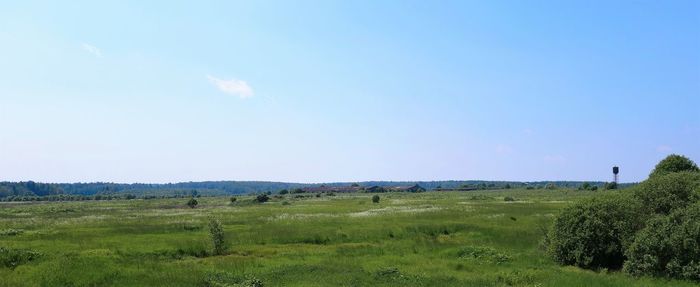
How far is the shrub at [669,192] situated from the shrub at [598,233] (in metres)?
0.82

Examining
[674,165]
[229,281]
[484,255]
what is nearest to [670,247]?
[484,255]

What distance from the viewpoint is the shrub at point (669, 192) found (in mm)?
26859

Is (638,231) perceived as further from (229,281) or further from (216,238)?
(216,238)

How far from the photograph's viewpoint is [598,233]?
2750cm

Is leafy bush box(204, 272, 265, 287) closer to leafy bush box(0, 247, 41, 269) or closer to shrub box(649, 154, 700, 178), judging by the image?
leafy bush box(0, 247, 41, 269)

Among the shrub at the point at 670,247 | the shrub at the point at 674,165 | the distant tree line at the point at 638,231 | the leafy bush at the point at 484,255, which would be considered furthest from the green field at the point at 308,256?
the shrub at the point at 674,165

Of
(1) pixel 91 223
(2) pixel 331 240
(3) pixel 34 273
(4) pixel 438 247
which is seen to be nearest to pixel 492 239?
(4) pixel 438 247

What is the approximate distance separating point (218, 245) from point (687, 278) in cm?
2536

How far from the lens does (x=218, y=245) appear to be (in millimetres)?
34062

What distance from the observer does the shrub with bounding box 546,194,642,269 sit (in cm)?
2738

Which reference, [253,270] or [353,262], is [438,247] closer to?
[353,262]

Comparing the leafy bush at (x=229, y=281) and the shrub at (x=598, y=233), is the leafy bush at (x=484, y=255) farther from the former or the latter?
the leafy bush at (x=229, y=281)

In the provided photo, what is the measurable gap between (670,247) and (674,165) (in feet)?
75.1

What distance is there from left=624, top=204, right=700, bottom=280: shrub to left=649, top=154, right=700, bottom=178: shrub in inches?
802
